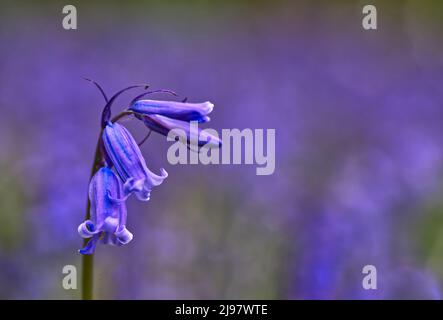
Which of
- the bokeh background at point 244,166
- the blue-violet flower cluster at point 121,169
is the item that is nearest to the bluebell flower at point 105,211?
the blue-violet flower cluster at point 121,169

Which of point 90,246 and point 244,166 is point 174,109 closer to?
point 90,246

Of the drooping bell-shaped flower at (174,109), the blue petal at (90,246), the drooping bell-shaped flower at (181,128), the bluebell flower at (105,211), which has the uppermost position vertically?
the drooping bell-shaped flower at (174,109)

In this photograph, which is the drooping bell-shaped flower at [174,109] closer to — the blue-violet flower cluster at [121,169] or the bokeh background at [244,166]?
the blue-violet flower cluster at [121,169]

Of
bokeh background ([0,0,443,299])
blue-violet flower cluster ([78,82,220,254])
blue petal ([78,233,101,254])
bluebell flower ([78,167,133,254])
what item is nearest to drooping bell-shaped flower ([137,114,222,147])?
blue-violet flower cluster ([78,82,220,254])

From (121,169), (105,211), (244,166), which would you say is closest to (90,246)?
(105,211)

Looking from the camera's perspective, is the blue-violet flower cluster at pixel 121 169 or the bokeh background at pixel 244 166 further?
the bokeh background at pixel 244 166

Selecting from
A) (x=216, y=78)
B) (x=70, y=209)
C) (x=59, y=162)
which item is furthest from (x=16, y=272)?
(x=216, y=78)
